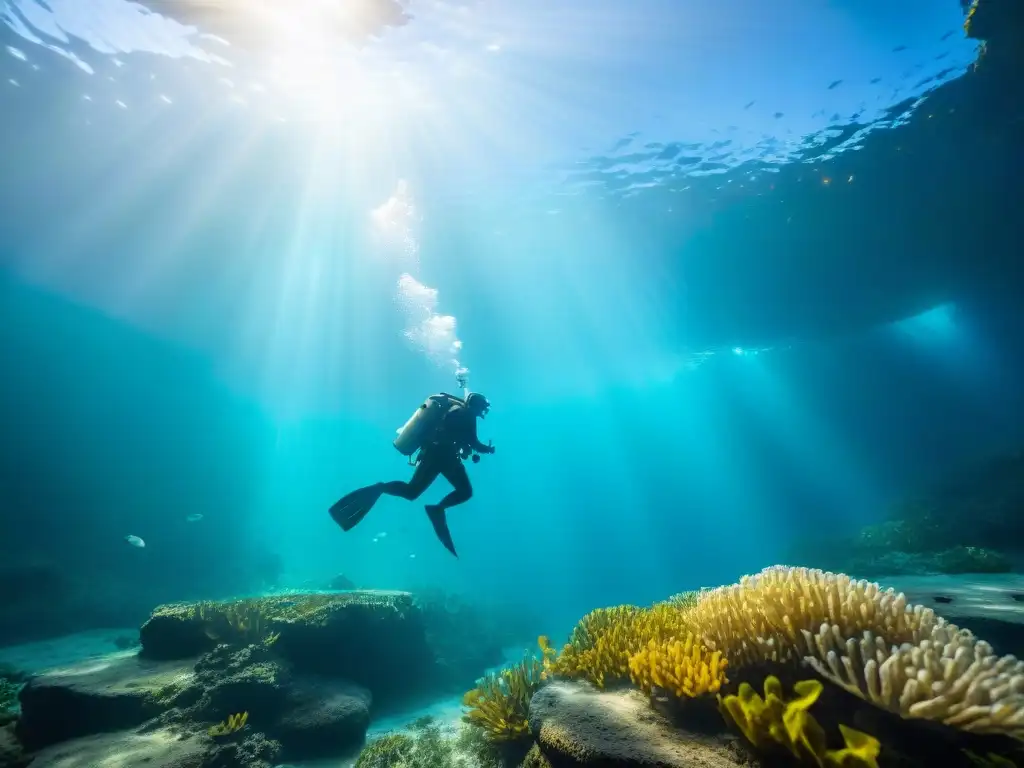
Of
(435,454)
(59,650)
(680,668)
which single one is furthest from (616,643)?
(59,650)

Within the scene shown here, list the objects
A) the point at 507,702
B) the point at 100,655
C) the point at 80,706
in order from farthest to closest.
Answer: the point at 100,655
the point at 80,706
the point at 507,702

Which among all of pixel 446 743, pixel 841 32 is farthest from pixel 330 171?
pixel 446 743

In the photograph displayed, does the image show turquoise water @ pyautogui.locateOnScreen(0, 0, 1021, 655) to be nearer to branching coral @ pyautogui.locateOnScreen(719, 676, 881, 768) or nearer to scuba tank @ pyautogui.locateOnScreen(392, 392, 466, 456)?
scuba tank @ pyautogui.locateOnScreen(392, 392, 466, 456)

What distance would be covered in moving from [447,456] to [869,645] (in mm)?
5805

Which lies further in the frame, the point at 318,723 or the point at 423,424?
the point at 423,424

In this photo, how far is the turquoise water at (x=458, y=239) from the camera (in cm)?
1336

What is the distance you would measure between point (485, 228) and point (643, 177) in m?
8.20

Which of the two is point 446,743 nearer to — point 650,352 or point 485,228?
point 485,228

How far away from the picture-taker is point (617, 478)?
116m

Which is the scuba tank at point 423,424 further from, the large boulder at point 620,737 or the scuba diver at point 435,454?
the large boulder at point 620,737

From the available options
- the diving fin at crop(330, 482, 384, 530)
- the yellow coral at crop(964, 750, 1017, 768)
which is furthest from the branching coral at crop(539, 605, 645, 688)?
the diving fin at crop(330, 482, 384, 530)

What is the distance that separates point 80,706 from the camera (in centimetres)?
614

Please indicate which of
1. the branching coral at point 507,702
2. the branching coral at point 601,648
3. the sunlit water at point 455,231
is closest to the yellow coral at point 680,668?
the branching coral at point 601,648

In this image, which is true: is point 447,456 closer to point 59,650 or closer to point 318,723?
point 318,723
